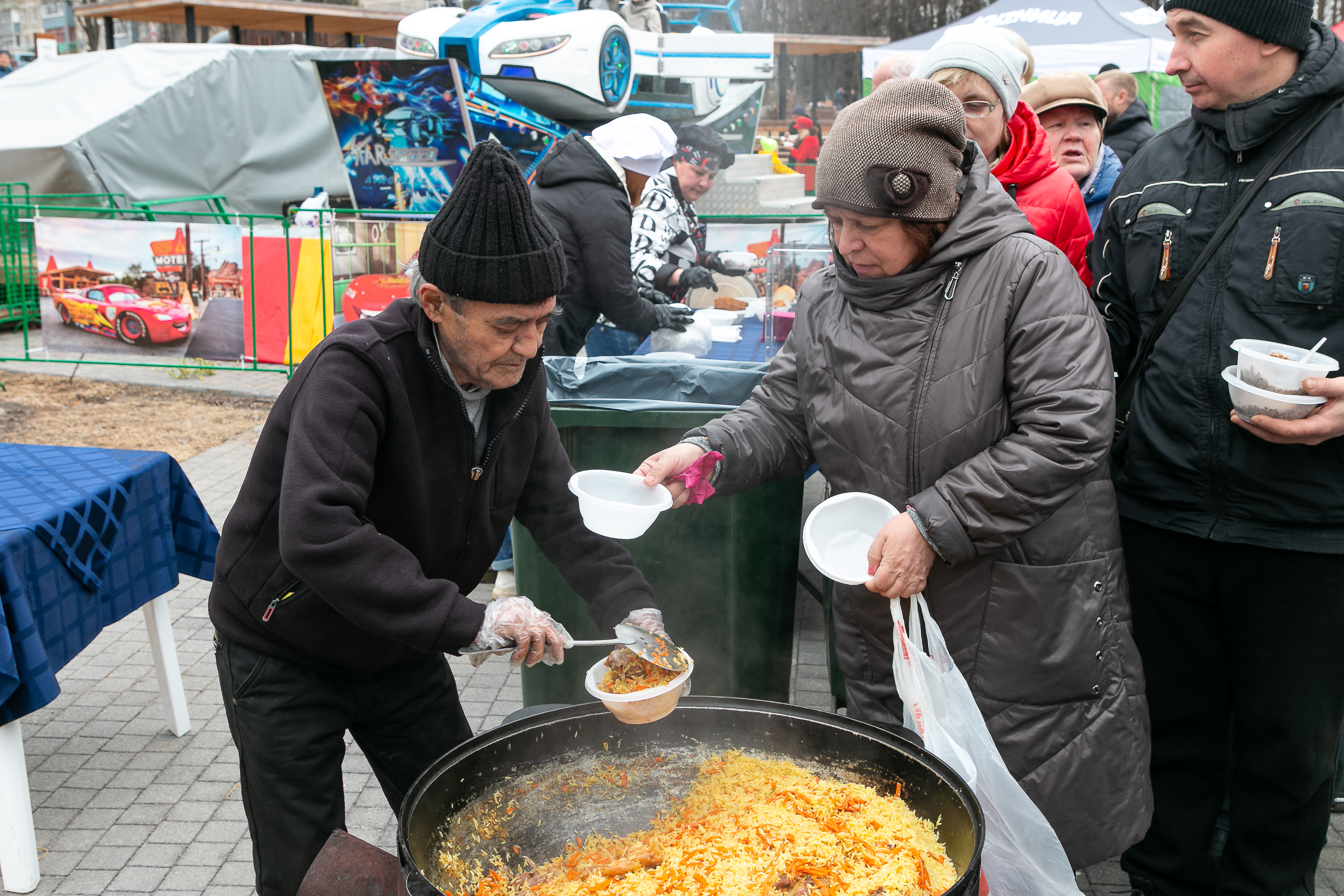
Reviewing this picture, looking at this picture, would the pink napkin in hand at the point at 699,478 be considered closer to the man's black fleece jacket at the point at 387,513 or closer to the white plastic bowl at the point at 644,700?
the man's black fleece jacket at the point at 387,513

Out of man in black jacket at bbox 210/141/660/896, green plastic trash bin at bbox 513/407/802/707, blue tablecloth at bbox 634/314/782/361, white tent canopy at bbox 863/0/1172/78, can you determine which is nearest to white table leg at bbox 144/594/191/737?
green plastic trash bin at bbox 513/407/802/707

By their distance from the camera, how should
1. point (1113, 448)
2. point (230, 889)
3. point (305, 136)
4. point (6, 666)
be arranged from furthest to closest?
1. point (305, 136)
2. point (230, 889)
3. point (6, 666)
4. point (1113, 448)

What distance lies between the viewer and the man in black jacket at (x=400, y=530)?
1796mm

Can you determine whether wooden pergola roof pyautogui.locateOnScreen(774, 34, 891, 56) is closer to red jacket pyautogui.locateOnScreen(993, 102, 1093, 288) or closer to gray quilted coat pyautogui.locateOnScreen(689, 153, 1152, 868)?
red jacket pyautogui.locateOnScreen(993, 102, 1093, 288)

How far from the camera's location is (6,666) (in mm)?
2775

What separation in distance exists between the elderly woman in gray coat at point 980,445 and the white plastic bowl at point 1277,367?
36 cm

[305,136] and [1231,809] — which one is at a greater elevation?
[305,136]

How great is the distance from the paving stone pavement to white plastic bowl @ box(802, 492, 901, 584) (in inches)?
64.5

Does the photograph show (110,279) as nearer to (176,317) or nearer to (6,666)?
(176,317)

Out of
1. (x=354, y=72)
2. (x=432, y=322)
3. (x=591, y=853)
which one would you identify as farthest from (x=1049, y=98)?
(x=354, y=72)

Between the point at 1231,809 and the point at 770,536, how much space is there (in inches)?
61.3

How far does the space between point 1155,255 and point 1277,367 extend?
1.57 feet

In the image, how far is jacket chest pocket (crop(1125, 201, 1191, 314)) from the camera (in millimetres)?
2369

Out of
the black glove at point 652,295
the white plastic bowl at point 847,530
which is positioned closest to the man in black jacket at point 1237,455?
the white plastic bowl at point 847,530
